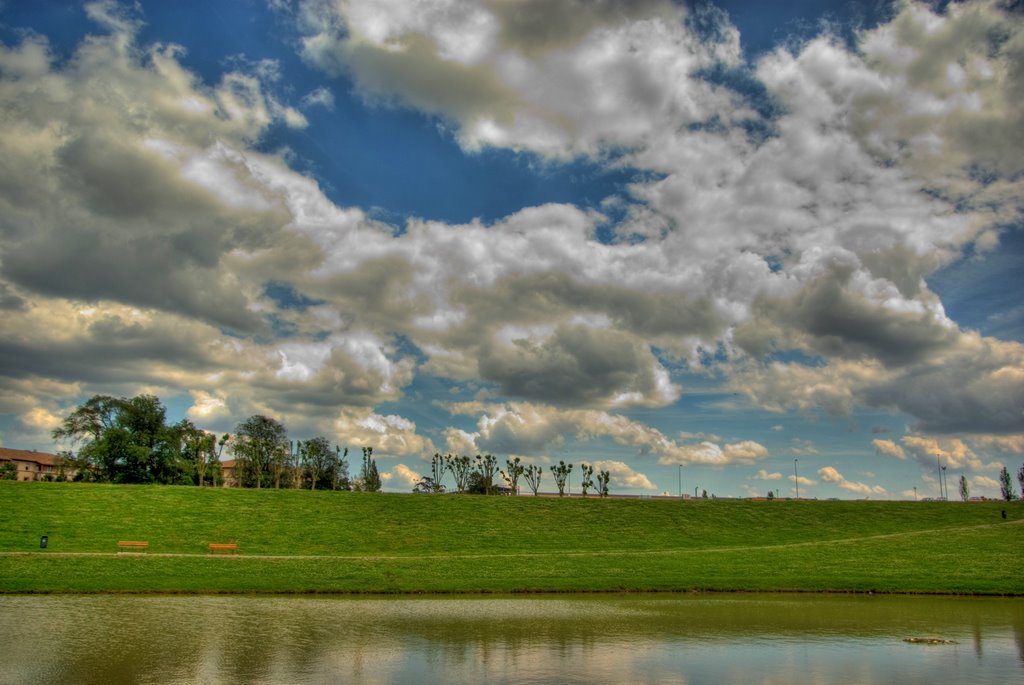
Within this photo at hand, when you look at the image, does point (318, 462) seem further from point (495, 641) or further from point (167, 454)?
point (495, 641)

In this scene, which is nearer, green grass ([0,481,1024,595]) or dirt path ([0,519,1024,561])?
green grass ([0,481,1024,595])

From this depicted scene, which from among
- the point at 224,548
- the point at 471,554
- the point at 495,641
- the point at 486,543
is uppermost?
the point at 495,641

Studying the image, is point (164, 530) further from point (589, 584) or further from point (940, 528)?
point (940, 528)

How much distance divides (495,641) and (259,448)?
127 meters

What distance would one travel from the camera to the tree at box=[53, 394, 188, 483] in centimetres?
10731

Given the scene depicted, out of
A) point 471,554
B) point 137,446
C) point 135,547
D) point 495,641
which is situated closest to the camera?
point 495,641

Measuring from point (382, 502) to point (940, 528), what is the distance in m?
64.3

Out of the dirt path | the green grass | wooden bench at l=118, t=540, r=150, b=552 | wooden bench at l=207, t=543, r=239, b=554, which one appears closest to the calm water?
the green grass

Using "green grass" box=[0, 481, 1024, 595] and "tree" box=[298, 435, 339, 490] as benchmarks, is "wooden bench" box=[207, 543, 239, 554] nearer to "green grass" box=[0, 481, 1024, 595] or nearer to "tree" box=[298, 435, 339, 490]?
"green grass" box=[0, 481, 1024, 595]

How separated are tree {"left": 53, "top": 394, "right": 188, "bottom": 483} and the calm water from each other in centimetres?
8163

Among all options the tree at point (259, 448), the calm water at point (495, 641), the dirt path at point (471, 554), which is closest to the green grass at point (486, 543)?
the dirt path at point (471, 554)

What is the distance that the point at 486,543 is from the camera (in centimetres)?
6550

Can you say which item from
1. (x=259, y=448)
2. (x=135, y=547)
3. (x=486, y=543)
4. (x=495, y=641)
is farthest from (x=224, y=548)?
(x=259, y=448)

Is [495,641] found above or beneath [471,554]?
above
